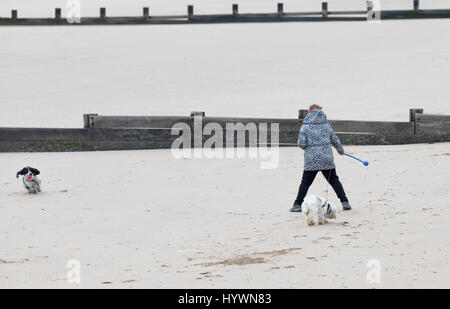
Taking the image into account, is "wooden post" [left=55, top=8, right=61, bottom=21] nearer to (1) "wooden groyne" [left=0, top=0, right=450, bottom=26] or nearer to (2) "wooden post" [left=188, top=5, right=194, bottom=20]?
(1) "wooden groyne" [left=0, top=0, right=450, bottom=26]

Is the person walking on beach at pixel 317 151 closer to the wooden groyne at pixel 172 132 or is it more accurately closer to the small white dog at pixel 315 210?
the small white dog at pixel 315 210

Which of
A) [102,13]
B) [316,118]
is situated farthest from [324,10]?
[316,118]

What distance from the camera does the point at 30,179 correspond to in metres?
14.5

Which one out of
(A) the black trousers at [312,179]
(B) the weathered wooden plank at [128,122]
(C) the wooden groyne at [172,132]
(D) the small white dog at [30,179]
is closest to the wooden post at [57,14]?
(C) the wooden groyne at [172,132]

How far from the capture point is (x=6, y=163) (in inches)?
720

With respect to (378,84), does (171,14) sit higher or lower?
higher

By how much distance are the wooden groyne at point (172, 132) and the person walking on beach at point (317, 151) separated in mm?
6180

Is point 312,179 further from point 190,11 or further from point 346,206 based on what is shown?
point 190,11

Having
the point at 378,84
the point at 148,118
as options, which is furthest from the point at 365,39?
the point at 148,118

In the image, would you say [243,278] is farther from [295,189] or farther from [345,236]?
[295,189]

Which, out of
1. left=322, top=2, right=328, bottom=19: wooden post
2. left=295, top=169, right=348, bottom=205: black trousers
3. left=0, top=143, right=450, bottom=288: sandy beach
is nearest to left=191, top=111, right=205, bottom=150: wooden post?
left=0, top=143, right=450, bottom=288: sandy beach

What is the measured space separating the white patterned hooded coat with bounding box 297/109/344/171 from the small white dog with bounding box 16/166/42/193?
4.31 m

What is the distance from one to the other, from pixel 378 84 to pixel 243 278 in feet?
57.3
